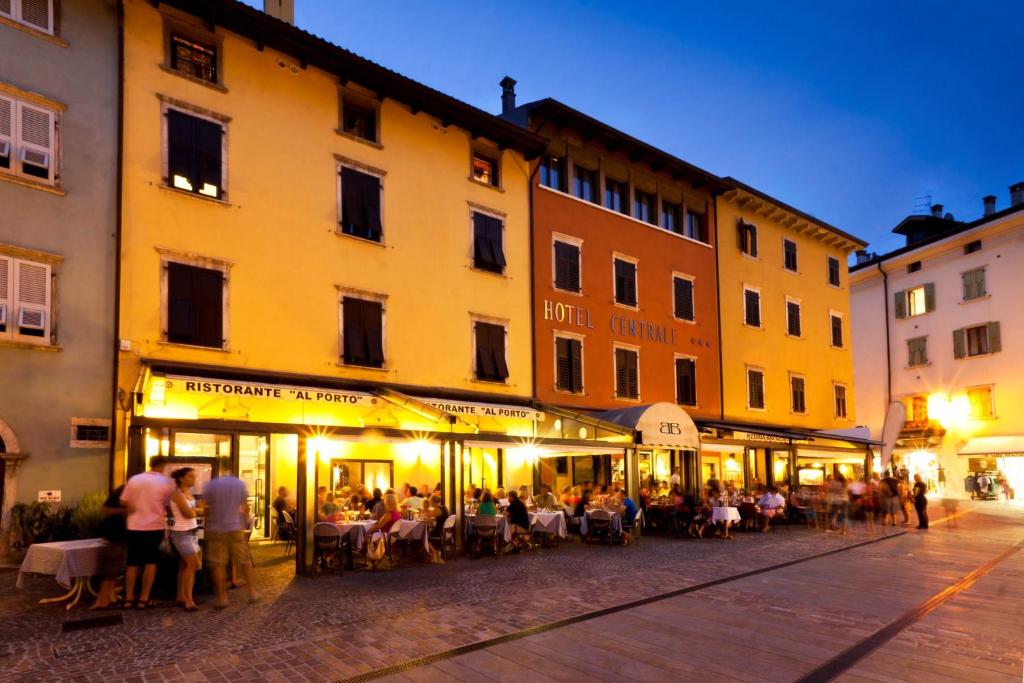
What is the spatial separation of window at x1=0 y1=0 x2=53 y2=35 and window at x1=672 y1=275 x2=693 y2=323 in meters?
17.9

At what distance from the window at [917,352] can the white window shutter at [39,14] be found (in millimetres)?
39042

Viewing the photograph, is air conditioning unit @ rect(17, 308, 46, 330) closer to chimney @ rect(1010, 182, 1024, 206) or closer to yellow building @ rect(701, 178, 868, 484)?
yellow building @ rect(701, 178, 868, 484)

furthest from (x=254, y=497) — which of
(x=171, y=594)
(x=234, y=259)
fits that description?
(x=171, y=594)

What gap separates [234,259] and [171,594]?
291 inches

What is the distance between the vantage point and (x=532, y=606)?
927 centimetres

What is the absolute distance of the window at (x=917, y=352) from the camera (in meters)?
39.0

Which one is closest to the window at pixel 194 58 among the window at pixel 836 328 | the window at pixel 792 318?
the window at pixel 792 318

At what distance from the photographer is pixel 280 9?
18.0 meters

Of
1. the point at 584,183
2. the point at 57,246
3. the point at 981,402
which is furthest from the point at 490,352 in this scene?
the point at 981,402

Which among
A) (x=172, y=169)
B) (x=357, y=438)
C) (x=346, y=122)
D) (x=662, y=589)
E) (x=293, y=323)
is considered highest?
(x=346, y=122)

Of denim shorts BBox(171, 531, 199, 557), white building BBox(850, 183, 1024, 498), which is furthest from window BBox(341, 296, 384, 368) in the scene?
white building BBox(850, 183, 1024, 498)

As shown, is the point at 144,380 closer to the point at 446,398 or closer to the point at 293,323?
the point at 293,323

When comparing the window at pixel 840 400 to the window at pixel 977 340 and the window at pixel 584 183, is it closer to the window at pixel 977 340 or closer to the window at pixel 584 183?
the window at pixel 977 340

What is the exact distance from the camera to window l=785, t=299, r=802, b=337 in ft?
96.7
